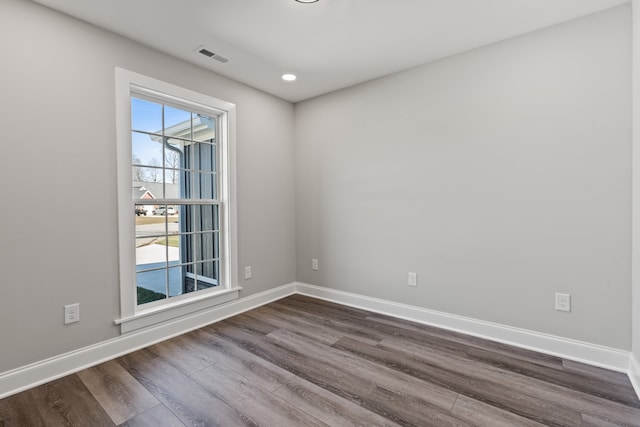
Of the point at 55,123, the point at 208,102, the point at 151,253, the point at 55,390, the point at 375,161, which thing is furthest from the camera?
the point at 375,161

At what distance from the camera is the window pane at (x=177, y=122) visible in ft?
8.96

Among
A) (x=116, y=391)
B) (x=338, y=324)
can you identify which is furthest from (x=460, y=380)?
(x=116, y=391)

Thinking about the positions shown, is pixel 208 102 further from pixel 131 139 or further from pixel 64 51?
pixel 64 51

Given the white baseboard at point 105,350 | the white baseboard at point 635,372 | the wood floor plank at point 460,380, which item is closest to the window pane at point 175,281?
the white baseboard at point 105,350

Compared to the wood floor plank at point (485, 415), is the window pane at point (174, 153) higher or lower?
higher

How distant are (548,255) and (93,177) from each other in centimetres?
348

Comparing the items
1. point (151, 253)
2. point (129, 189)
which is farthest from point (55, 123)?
point (151, 253)

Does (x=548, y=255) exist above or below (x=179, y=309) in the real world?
above

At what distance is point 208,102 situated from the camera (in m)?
2.91

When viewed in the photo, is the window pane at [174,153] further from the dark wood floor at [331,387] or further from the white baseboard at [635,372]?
the white baseboard at [635,372]

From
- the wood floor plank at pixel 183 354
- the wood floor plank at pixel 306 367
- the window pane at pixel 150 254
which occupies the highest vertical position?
the window pane at pixel 150 254

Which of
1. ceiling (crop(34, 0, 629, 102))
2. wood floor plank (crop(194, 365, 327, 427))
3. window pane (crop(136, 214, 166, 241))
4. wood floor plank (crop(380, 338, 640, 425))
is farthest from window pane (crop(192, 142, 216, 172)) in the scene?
wood floor plank (crop(380, 338, 640, 425))

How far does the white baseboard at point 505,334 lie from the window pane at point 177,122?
2390 mm

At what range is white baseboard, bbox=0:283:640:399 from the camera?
1.92m
